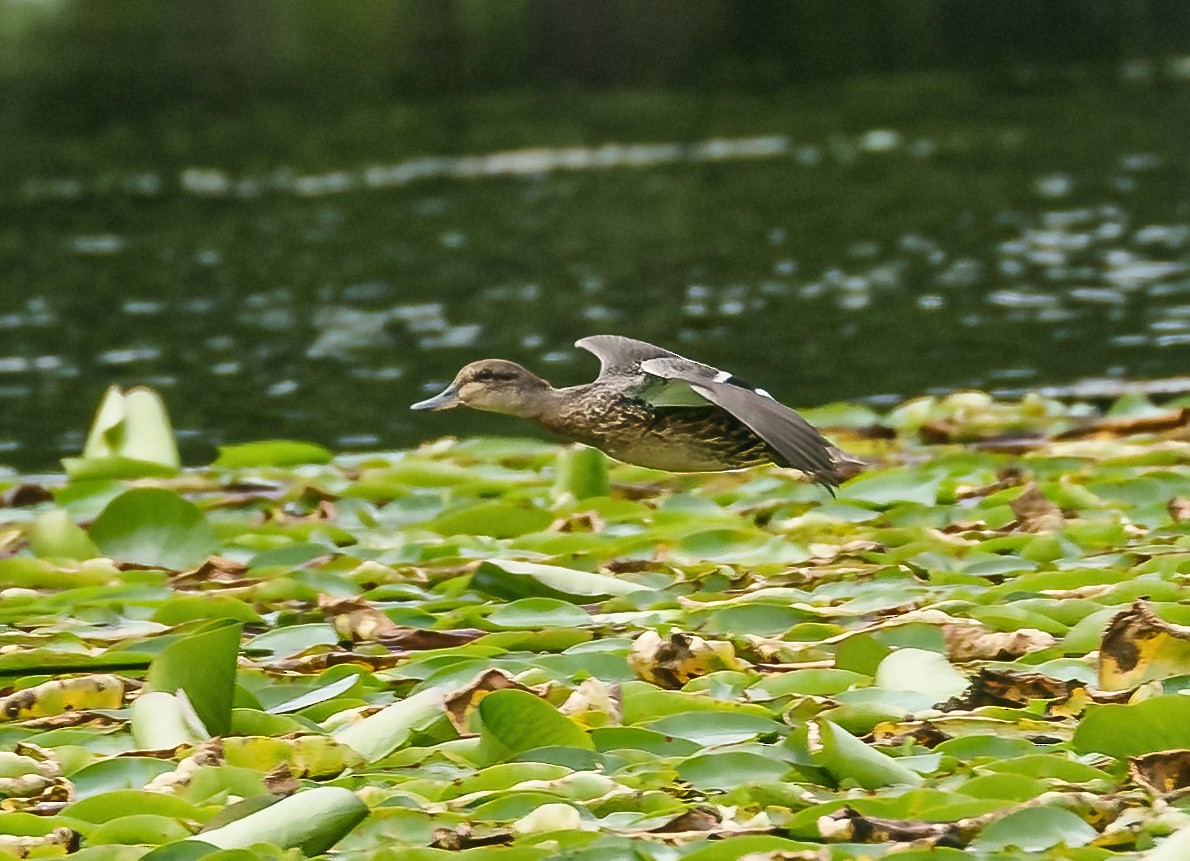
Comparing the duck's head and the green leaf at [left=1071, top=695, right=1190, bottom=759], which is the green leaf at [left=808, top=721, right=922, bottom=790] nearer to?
the green leaf at [left=1071, top=695, right=1190, bottom=759]

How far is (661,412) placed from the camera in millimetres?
6383

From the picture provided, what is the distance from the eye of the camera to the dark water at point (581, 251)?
12.9m

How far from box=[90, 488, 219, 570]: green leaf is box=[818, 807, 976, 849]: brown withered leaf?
340cm

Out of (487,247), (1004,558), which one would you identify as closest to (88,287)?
(487,247)

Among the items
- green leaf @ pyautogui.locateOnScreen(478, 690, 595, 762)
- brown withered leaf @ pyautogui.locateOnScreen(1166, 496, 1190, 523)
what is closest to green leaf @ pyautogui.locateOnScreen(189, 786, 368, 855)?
green leaf @ pyautogui.locateOnScreen(478, 690, 595, 762)

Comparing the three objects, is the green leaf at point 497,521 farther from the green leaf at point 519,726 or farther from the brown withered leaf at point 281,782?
the brown withered leaf at point 281,782

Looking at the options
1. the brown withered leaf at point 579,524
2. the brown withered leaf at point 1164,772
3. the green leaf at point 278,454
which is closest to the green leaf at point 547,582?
the brown withered leaf at point 579,524

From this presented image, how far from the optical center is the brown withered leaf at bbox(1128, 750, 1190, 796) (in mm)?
4059

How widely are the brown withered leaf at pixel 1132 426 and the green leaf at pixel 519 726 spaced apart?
15.1ft

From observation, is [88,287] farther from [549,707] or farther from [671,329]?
[549,707]

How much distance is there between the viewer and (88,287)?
1744 cm

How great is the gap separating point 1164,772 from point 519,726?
1.45 metres

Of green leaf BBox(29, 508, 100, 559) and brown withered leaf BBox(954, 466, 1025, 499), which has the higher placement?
green leaf BBox(29, 508, 100, 559)

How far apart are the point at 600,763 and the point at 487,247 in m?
14.4
